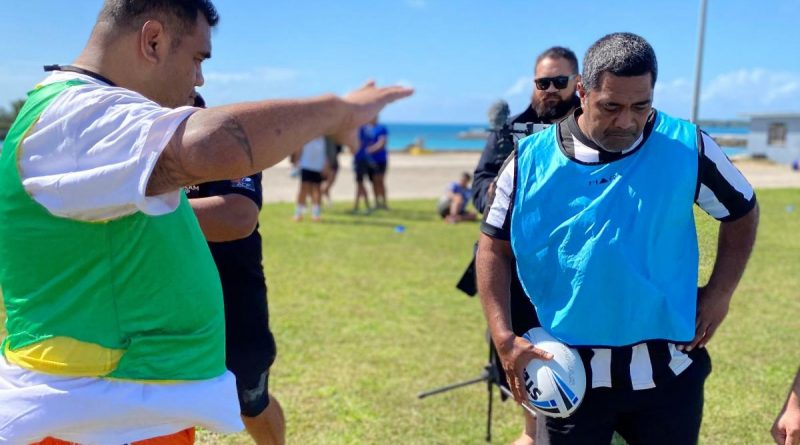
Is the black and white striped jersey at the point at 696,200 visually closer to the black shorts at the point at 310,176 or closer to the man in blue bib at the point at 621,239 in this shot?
the man in blue bib at the point at 621,239

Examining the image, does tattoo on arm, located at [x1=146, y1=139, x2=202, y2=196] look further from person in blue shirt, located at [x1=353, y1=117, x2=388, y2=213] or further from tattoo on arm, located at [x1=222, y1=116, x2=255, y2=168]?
person in blue shirt, located at [x1=353, y1=117, x2=388, y2=213]

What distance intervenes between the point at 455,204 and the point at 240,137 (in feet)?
40.7

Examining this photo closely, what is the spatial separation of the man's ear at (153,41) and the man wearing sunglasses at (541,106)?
209cm

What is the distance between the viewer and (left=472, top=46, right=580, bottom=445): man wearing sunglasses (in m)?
3.79

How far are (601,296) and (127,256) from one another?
5.06ft

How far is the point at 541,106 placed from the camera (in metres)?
3.82

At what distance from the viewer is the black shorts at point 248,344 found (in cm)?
317

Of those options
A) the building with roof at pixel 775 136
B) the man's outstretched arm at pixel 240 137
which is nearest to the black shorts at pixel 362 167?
the man's outstretched arm at pixel 240 137

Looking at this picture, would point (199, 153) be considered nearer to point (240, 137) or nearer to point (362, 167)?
point (240, 137)

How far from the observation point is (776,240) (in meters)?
11.4

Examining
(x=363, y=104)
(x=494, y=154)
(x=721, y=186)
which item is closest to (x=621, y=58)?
(x=721, y=186)

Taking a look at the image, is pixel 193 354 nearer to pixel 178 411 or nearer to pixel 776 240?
pixel 178 411

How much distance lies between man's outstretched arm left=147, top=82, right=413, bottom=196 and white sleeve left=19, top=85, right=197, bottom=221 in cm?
4

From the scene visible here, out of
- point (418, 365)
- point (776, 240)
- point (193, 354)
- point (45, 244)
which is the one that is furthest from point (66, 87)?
point (776, 240)
